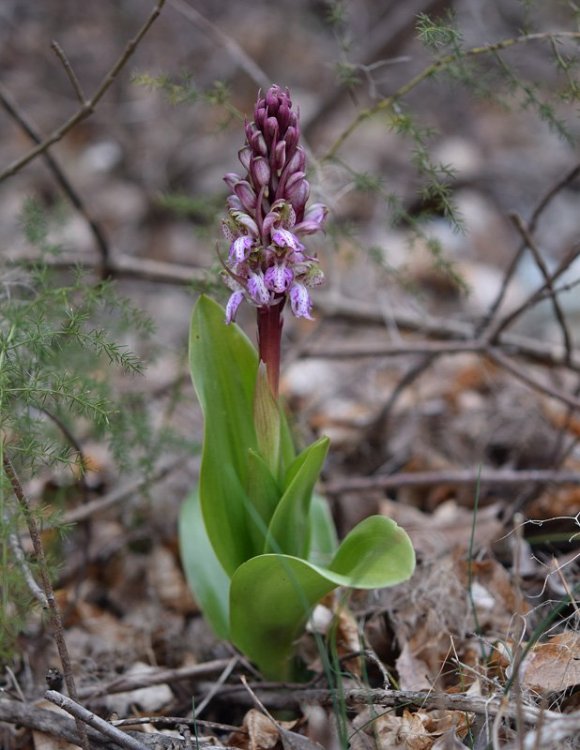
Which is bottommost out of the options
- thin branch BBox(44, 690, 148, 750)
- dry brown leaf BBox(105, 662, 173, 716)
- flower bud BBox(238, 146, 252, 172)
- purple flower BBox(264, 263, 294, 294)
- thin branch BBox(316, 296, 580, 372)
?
dry brown leaf BBox(105, 662, 173, 716)

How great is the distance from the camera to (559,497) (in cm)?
264

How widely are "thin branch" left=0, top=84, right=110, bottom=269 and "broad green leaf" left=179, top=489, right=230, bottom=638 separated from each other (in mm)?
1272

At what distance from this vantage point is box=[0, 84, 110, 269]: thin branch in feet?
8.43

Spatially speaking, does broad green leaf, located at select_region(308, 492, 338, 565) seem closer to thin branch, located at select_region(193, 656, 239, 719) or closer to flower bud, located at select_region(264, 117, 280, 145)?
thin branch, located at select_region(193, 656, 239, 719)

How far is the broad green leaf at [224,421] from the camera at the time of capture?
187 centimetres

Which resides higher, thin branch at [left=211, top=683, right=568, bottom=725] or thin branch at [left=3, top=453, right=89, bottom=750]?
thin branch at [left=3, top=453, right=89, bottom=750]

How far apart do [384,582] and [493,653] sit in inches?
19.1

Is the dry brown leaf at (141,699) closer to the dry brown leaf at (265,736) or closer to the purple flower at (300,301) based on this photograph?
the dry brown leaf at (265,736)

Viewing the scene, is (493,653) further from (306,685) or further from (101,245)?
(101,245)

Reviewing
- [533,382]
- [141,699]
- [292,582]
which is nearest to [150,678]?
[141,699]

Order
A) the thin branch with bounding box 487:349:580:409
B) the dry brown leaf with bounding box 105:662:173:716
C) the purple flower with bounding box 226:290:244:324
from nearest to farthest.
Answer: the purple flower with bounding box 226:290:244:324
the dry brown leaf with bounding box 105:662:173:716
the thin branch with bounding box 487:349:580:409

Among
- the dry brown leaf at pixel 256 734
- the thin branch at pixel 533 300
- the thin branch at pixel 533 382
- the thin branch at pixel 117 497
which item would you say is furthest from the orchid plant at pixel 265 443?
the thin branch at pixel 533 382

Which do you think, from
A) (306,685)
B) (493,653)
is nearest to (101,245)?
(306,685)

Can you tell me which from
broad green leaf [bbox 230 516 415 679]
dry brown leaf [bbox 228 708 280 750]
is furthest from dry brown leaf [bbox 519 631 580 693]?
dry brown leaf [bbox 228 708 280 750]
